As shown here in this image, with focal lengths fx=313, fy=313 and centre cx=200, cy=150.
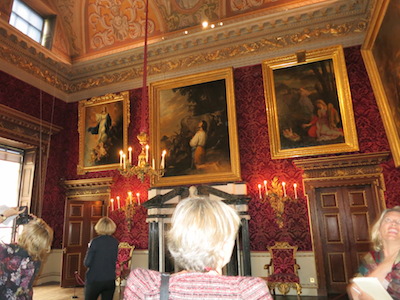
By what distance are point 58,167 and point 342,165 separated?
26.3ft

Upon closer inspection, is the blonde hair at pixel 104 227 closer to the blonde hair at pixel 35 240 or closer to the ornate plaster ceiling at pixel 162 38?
the blonde hair at pixel 35 240

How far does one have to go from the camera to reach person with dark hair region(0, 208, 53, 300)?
2264 mm

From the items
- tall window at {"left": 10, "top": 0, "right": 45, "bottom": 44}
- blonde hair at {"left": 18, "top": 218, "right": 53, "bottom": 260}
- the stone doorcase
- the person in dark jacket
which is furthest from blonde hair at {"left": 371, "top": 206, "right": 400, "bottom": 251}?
tall window at {"left": 10, "top": 0, "right": 45, "bottom": 44}

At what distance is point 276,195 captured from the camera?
24.0 feet

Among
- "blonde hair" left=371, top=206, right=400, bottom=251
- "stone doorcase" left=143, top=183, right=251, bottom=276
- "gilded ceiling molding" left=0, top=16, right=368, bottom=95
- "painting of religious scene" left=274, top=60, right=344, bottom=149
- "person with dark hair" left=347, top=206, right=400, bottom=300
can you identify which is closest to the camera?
"person with dark hair" left=347, top=206, right=400, bottom=300

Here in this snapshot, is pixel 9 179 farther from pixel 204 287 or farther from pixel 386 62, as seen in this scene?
pixel 386 62

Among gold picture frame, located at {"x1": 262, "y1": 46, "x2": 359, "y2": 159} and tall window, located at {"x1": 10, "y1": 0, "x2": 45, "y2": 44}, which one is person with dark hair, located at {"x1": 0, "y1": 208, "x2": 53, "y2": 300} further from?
tall window, located at {"x1": 10, "y1": 0, "x2": 45, "y2": 44}

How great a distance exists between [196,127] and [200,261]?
Answer: 7.22 m

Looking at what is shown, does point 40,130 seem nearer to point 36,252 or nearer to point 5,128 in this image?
point 5,128

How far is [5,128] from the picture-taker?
26.0 feet

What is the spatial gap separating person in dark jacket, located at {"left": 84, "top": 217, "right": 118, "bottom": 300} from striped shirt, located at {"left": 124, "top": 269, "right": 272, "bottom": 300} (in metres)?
2.68

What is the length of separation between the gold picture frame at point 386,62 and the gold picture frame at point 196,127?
319cm

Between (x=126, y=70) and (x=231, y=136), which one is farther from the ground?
(x=126, y=70)

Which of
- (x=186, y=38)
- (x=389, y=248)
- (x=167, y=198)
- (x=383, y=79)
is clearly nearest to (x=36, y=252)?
(x=389, y=248)
